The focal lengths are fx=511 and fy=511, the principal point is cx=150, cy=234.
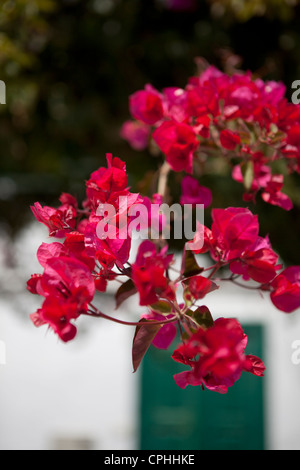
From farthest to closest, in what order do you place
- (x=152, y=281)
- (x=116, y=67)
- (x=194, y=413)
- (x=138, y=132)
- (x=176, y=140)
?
(x=194, y=413)
(x=116, y=67)
(x=138, y=132)
(x=176, y=140)
(x=152, y=281)

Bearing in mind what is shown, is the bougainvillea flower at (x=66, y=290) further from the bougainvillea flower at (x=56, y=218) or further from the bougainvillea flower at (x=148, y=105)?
the bougainvillea flower at (x=148, y=105)

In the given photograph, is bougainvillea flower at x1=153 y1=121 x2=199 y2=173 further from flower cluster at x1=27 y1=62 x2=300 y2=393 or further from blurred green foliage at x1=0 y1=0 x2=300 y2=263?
blurred green foliage at x1=0 y1=0 x2=300 y2=263

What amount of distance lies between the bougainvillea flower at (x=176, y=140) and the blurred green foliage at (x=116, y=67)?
1.58 ft

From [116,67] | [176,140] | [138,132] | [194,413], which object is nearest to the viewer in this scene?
[176,140]

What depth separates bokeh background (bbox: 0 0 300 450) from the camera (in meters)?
0.98

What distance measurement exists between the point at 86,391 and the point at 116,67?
1704 millimetres

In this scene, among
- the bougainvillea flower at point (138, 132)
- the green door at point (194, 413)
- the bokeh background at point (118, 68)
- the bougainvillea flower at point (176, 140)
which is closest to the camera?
the bougainvillea flower at point (176, 140)

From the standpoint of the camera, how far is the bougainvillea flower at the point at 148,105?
0.54 m

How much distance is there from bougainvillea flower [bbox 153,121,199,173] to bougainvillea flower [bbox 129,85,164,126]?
0.10 metres

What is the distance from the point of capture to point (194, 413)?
7.57 ft

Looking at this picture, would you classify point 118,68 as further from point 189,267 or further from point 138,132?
point 189,267
